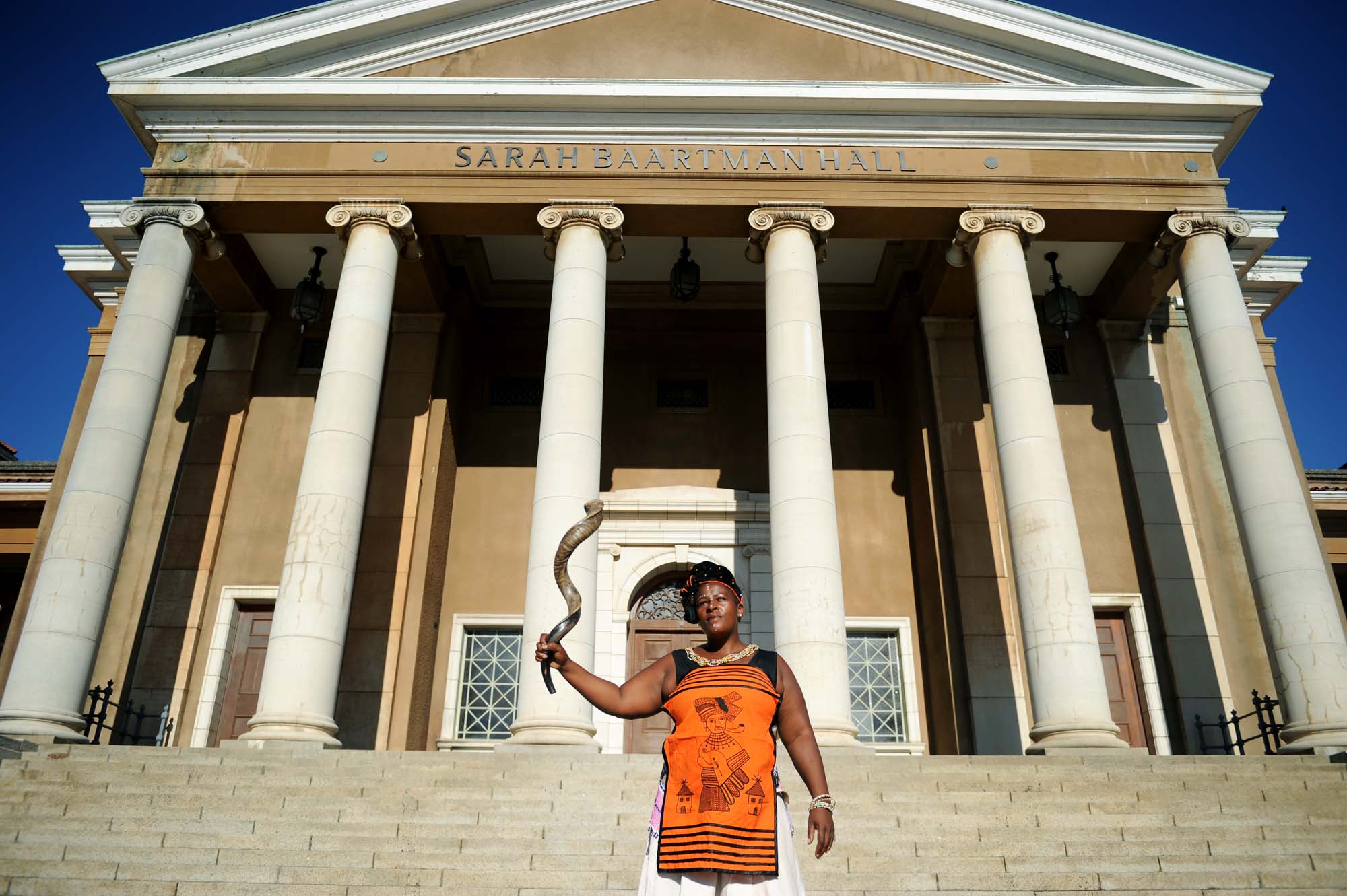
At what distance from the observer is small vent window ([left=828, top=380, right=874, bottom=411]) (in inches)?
750

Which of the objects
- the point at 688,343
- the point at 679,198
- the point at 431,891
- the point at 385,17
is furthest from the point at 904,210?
the point at 431,891

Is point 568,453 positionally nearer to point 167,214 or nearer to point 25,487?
point 167,214

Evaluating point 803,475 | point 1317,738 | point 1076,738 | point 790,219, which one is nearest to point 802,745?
point 1076,738

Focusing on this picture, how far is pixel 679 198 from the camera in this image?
48.9 feet

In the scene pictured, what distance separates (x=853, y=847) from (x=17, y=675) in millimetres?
9738

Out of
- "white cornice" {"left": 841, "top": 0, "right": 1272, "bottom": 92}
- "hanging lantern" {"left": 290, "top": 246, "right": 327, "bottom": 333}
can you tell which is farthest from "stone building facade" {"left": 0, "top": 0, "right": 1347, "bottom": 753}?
"hanging lantern" {"left": 290, "top": 246, "right": 327, "bottom": 333}

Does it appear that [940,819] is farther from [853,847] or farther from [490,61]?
[490,61]

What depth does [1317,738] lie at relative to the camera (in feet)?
38.0

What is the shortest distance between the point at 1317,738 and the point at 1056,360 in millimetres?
8397

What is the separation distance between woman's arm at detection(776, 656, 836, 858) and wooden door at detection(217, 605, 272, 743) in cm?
1347

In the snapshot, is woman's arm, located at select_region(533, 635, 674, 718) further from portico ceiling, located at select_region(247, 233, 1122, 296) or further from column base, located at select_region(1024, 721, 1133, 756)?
portico ceiling, located at select_region(247, 233, 1122, 296)

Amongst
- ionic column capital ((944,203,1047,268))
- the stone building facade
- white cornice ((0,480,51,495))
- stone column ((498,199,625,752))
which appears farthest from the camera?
white cornice ((0,480,51,495))

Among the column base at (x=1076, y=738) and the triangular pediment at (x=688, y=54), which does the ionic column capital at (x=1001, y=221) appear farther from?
the column base at (x=1076, y=738)

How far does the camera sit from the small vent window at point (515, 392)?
747 inches
